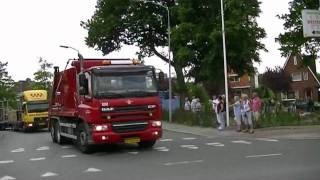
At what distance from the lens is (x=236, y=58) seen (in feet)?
141

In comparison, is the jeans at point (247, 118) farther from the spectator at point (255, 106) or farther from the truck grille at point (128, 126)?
the truck grille at point (128, 126)

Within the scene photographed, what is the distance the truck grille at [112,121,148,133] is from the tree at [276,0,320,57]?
25470mm

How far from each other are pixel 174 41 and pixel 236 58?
15.1 ft

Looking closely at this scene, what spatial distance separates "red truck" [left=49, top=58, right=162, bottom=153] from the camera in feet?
63.1

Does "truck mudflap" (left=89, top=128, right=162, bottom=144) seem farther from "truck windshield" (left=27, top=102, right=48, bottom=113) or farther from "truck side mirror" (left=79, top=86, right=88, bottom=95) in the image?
"truck windshield" (left=27, top=102, right=48, bottom=113)

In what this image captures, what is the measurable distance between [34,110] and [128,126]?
2198cm

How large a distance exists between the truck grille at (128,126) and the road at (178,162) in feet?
2.62

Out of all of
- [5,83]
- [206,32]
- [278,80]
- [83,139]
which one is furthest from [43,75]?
[83,139]

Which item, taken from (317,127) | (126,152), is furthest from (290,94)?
(126,152)

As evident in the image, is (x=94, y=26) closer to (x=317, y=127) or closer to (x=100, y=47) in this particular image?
(x=100, y=47)

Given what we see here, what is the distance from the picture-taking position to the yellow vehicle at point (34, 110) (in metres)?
40.0

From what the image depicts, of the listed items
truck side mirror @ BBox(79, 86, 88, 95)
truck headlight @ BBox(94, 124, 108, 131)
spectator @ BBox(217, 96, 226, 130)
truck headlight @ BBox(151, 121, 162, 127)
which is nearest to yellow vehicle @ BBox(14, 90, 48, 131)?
spectator @ BBox(217, 96, 226, 130)

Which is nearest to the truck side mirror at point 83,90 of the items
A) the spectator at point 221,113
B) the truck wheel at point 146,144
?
the truck wheel at point 146,144

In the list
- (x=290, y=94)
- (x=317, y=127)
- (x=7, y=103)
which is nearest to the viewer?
(x=317, y=127)
